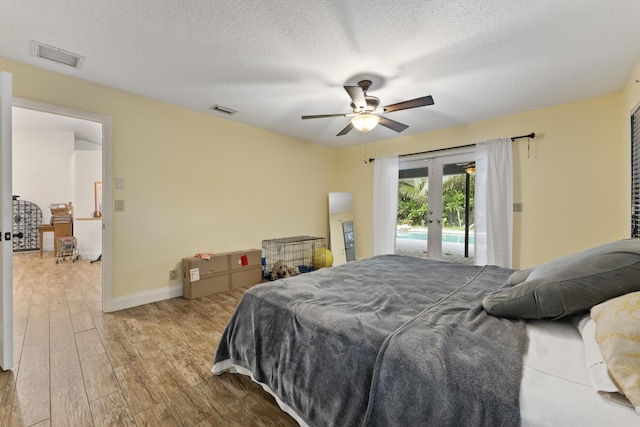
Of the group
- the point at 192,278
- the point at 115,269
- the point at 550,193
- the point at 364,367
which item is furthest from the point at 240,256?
the point at 550,193

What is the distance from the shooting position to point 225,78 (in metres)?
2.67

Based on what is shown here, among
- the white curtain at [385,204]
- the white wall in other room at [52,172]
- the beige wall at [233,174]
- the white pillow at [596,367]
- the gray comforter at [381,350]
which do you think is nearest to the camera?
the white pillow at [596,367]

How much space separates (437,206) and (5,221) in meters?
4.75

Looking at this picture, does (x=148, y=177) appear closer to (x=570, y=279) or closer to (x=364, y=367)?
(x=364, y=367)

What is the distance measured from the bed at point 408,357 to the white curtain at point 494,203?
2.00 meters

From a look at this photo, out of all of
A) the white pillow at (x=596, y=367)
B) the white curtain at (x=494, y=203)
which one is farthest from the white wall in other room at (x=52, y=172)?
the white pillow at (x=596, y=367)

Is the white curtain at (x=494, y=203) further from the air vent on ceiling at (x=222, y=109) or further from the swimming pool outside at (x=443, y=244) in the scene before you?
the air vent on ceiling at (x=222, y=109)

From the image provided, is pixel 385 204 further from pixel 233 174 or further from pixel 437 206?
pixel 233 174

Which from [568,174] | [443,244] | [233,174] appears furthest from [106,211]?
[568,174]

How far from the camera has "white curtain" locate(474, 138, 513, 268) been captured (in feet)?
11.6

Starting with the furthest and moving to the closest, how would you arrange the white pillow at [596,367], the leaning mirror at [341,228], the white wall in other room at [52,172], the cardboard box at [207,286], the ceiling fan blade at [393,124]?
the white wall in other room at [52,172] < the leaning mirror at [341,228] < the cardboard box at [207,286] < the ceiling fan blade at [393,124] < the white pillow at [596,367]

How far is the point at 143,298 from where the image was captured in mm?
3148

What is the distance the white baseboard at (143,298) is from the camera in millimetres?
2937

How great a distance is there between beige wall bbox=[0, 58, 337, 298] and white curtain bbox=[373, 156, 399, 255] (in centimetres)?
152
